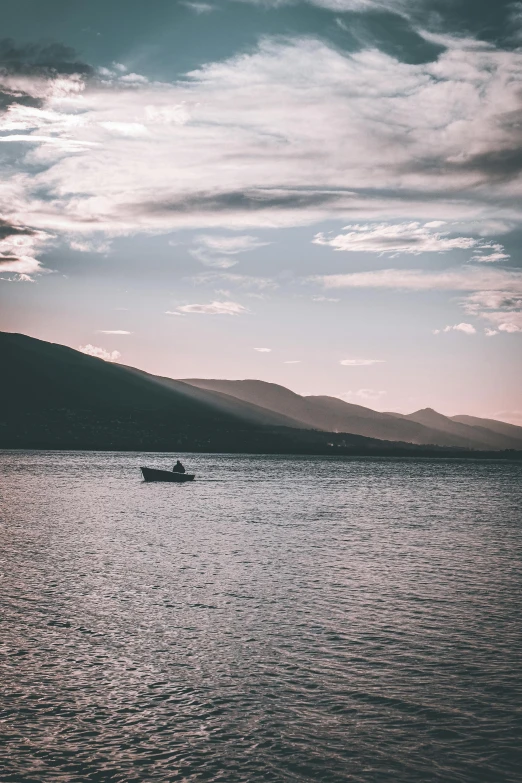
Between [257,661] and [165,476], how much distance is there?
371 feet

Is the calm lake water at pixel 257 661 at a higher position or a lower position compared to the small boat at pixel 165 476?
higher

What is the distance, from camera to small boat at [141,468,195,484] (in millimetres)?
133000

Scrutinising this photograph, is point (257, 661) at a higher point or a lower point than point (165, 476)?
higher

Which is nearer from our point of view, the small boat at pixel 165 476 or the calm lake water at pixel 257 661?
the calm lake water at pixel 257 661

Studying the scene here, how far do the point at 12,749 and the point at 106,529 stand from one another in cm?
4747

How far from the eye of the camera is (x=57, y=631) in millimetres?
26906

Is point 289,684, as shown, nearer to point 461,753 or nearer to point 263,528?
point 461,753

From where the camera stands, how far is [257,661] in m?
24.0

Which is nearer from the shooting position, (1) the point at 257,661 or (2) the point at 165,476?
(1) the point at 257,661

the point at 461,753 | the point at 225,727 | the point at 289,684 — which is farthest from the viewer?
the point at 289,684

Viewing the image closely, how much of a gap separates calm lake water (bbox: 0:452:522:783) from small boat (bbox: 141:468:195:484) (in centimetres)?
7738

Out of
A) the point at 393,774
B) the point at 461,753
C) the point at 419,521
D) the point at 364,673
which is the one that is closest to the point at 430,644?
the point at 364,673

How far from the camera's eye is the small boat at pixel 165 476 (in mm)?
133000

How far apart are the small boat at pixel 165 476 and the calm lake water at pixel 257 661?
7738 cm
